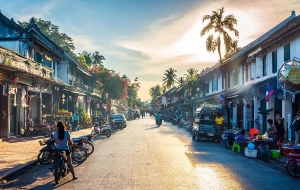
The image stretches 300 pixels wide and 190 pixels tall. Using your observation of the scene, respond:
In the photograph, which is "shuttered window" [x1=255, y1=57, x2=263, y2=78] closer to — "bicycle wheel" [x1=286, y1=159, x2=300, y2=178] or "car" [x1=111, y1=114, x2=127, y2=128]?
"bicycle wheel" [x1=286, y1=159, x2=300, y2=178]

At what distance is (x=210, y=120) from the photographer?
22.3 meters

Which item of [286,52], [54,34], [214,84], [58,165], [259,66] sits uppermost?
[54,34]

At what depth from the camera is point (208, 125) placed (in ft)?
71.5

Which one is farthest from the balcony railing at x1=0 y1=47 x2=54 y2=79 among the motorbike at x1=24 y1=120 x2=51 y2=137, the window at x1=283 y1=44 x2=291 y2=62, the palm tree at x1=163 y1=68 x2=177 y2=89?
the palm tree at x1=163 y1=68 x2=177 y2=89

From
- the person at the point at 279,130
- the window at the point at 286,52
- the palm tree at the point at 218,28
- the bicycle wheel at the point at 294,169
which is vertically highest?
the palm tree at the point at 218,28

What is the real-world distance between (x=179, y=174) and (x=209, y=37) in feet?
104

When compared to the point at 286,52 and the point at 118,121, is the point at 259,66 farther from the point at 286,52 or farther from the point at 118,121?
the point at 118,121

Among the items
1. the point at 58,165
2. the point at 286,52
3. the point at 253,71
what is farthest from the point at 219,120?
the point at 58,165

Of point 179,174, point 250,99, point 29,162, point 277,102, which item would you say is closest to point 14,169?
point 29,162

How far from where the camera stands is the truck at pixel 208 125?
21.6 metres

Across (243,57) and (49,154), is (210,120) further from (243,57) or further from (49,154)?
(49,154)

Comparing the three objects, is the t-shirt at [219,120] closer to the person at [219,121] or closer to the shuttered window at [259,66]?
the person at [219,121]

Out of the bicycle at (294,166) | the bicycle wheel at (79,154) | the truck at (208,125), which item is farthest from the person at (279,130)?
the bicycle wheel at (79,154)

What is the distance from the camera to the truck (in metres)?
21.6
